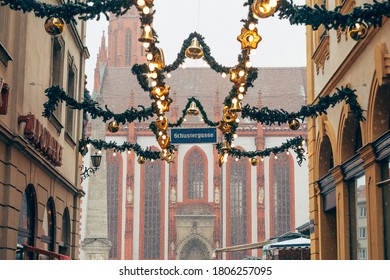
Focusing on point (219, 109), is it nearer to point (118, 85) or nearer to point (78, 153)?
point (118, 85)

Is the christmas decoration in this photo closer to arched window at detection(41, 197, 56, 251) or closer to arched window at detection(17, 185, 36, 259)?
arched window at detection(17, 185, 36, 259)

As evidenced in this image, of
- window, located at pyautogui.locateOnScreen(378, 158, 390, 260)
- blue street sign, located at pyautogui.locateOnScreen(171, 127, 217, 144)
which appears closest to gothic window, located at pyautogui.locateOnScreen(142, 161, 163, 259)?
blue street sign, located at pyautogui.locateOnScreen(171, 127, 217, 144)

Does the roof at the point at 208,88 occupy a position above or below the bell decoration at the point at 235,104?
above

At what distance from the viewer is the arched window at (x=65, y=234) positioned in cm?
1858

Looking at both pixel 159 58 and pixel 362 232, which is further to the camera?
pixel 159 58

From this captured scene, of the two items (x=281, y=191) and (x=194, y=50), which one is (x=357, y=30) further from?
(x=281, y=191)

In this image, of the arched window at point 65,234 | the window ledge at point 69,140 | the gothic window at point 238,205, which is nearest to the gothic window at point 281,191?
the gothic window at point 238,205

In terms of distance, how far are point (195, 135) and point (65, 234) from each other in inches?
221

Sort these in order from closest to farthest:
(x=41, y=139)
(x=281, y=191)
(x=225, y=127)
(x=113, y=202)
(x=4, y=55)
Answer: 1. (x=4, y=55)
2. (x=41, y=139)
3. (x=225, y=127)
4. (x=113, y=202)
5. (x=281, y=191)

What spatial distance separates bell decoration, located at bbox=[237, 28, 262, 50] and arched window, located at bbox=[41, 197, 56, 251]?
6170 millimetres

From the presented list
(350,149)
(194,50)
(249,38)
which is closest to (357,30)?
(249,38)

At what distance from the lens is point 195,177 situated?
192 feet

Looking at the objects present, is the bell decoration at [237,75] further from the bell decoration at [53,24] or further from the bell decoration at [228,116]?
the bell decoration at [53,24]

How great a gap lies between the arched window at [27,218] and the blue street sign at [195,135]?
325 cm
